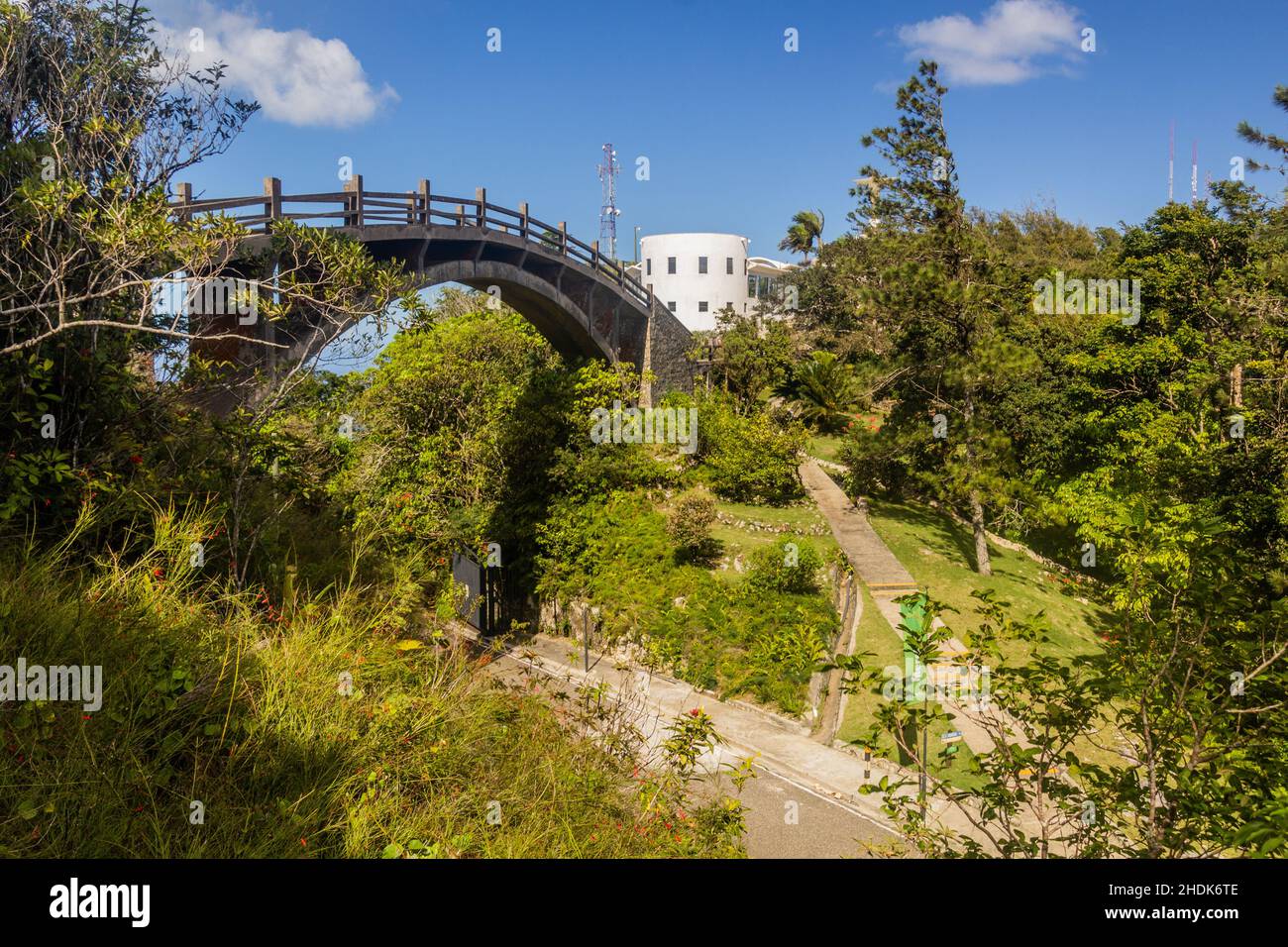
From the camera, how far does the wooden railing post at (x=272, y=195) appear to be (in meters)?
14.3

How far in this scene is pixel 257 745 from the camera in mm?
5258

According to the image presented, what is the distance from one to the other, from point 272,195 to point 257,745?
11906 mm

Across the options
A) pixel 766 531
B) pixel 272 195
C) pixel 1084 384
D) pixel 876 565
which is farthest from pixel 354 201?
pixel 1084 384

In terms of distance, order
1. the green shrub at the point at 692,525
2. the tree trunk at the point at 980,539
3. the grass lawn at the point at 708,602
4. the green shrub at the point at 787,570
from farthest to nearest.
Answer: the tree trunk at the point at 980,539, the green shrub at the point at 692,525, the green shrub at the point at 787,570, the grass lawn at the point at 708,602

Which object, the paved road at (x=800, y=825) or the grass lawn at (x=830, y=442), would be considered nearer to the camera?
the paved road at (x=800, y=825)

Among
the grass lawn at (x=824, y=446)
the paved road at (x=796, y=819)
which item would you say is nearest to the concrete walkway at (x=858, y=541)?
the grass lawn at (x=824, y=446)

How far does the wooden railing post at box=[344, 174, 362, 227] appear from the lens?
57.1 feet

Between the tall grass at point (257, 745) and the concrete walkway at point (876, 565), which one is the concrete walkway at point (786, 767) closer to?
the concrete walkway at point (876, 565)

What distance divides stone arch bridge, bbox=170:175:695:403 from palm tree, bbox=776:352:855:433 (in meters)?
5.64

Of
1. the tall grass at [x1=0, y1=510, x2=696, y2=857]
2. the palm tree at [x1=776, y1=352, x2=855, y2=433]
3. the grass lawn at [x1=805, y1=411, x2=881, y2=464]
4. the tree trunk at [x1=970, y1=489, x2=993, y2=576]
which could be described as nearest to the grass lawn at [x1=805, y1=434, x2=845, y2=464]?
the grass lawn at [x1=805, y1=411, x2=881, y2=464]

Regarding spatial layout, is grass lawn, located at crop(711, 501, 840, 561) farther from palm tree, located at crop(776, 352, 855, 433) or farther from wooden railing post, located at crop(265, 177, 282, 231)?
wooden railing post, located at crop(265, 177, 282, 231)

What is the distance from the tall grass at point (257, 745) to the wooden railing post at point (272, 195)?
9051 mm
